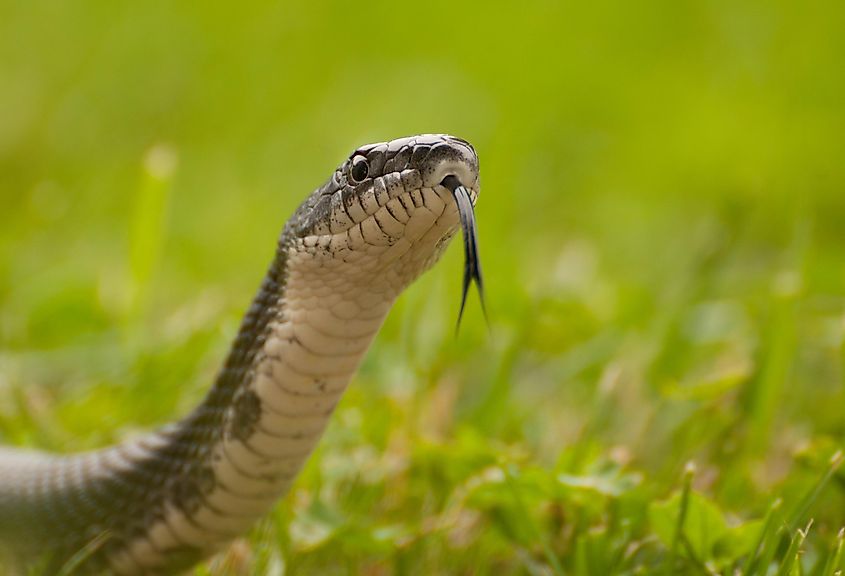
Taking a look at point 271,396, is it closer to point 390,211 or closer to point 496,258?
point 390,211

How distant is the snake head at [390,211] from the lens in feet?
6.87

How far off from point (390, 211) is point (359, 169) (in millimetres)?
132

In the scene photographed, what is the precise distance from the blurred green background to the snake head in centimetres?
50

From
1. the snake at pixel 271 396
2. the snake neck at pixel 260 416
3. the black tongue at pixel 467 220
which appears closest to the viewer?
the black tongue at pixel 467 220

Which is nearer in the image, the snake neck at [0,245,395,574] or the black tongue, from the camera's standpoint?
the black tongue

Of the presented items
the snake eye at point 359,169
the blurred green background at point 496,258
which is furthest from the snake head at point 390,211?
the blurred green background at point 496,258

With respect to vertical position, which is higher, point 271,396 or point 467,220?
point 467,220

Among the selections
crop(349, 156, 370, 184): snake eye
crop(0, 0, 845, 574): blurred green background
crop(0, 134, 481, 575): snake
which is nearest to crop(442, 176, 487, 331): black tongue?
crop(0, 134, 481, 575): snake

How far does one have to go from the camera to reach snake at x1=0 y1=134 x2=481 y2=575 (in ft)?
7.06

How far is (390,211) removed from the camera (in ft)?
7.04

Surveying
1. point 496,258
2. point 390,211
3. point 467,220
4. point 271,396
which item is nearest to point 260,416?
point 271,396

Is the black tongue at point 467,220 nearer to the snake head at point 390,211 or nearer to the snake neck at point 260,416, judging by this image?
the snake head at point 390,211

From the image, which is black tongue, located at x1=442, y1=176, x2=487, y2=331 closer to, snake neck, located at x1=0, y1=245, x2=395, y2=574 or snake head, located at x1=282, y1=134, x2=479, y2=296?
snake head, located at x1=282, y1=134, x2=479, y2=296

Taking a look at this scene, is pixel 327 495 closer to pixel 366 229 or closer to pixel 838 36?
pixel 366 229
